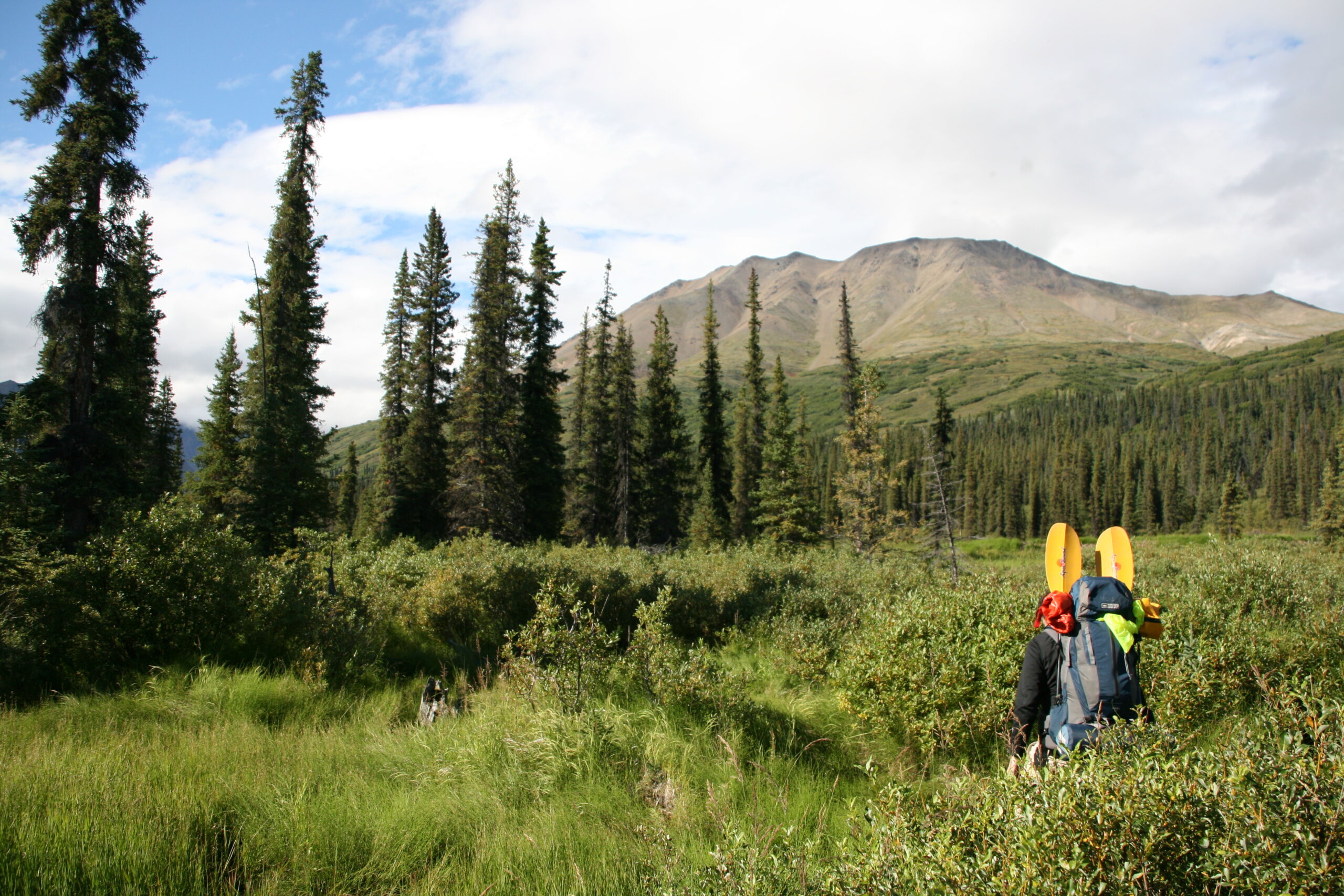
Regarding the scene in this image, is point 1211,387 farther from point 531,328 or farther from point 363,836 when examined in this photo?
point 363,836

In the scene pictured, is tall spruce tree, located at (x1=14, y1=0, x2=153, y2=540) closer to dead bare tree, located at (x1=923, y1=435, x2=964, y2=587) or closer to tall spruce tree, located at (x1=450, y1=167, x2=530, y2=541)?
tall spruce tree, located at (x1=450, y1=167, x2=530, y2=541)

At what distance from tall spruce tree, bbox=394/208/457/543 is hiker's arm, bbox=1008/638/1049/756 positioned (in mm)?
27899

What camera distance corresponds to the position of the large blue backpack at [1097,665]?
155 inches

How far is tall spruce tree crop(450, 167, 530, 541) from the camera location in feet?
84.1

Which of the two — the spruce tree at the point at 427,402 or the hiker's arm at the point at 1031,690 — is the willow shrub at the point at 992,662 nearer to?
the hiker's arm at the point at 1031,690

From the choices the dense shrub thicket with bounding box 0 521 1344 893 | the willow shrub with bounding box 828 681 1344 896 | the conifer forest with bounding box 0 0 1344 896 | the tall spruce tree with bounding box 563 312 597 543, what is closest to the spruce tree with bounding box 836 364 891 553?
the conifer forest with bounding box 0 0 1344 896

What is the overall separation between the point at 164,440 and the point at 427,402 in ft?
41.8

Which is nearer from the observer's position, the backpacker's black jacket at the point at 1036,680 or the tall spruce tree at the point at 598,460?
the backpacker's black jacket at the point at 1036,680

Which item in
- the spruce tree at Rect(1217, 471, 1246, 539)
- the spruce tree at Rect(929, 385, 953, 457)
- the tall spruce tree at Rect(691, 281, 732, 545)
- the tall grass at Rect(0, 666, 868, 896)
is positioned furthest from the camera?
the spruce tree at Rect(1217, 471, 1246, 539)

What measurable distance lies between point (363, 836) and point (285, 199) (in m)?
25.5

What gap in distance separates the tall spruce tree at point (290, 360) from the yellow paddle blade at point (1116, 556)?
2172 cm

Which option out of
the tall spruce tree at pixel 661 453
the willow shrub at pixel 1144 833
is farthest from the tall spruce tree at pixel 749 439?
the willow shrub at pixel 1144 833

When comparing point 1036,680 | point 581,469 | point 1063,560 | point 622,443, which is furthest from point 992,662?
point 581,469

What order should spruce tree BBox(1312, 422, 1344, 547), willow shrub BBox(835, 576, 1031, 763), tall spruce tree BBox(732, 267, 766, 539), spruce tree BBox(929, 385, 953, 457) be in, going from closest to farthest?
willow shrub BBox(835, 576, 1031, 763) → tall spruce tree BBox(732, 267, 766, 539) → spruce tree BBox(929, 385, 953, 457) → spruce tree BBox(1312, 422, 1344, 547)
